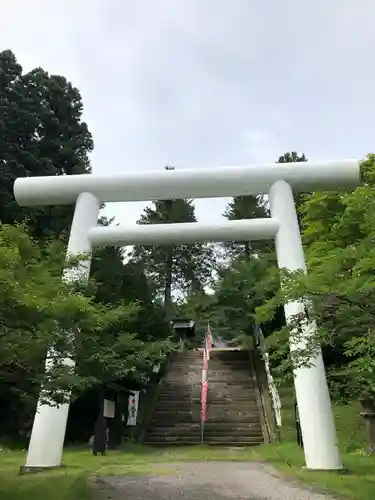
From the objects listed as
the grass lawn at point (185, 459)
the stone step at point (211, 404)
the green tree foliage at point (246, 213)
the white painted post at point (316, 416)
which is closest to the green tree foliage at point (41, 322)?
the grass lawn at point (185, 459)

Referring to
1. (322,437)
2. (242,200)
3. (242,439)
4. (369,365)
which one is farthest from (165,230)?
(242,200)

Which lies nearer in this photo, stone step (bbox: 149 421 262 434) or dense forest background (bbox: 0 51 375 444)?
dense forest background (bbox: 0 51 375 444)

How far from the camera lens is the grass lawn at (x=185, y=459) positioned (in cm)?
692

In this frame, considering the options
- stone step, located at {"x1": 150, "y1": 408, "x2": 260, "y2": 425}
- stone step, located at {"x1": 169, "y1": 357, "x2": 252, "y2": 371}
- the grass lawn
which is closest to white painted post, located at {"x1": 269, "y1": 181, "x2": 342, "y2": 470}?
the grass lawn

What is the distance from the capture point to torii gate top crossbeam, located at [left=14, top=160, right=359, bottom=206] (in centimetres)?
1067

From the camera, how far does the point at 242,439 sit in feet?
50.4

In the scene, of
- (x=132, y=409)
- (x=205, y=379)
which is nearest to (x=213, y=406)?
(x=205, y=379)

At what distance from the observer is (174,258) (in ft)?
106

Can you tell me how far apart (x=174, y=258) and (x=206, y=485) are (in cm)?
2470

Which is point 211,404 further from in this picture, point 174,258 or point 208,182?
point 174,258

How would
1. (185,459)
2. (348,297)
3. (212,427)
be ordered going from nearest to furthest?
(348,297), (185,459), (212,427)

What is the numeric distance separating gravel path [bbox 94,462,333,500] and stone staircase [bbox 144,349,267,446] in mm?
5704

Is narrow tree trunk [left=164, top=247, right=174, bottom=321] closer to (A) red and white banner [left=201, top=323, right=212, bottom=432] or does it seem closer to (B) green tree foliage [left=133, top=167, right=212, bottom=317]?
(B) green tree foliage [left=133, top=167, right=212, bottom=317]

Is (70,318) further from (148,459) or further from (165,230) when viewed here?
(148,459)
